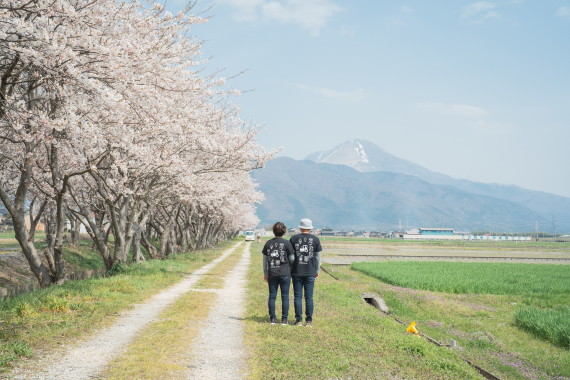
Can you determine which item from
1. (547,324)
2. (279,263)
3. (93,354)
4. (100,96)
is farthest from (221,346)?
(547,324)

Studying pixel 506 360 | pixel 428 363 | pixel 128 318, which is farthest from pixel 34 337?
pixel 506 360

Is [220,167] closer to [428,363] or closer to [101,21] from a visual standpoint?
[101,21]

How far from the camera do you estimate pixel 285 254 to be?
377 inches

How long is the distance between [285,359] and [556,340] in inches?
383

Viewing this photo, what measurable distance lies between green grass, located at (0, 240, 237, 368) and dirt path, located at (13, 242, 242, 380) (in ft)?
1.27

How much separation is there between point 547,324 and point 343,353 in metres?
9.14

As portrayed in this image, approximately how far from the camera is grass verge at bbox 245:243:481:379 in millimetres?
6633

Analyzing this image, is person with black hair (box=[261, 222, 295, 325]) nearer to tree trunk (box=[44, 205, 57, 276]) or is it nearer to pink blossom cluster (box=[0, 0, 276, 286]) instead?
pink blossom cluster (box=[0, 0, 276, 286])

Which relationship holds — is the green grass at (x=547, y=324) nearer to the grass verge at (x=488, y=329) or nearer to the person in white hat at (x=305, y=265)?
the grass verge at (x=488, y=329)

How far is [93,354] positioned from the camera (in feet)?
22.8

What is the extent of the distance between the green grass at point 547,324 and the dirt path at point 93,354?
1123 centimetres

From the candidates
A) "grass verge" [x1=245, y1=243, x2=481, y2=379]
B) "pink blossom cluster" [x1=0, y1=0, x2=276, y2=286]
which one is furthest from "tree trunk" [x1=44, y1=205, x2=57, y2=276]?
"grass verge" [x1=245, y1=243, x2=481, y2=379]

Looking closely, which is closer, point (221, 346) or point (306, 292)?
point (221, 346)

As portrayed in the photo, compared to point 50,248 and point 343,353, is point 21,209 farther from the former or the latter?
point 50,248
